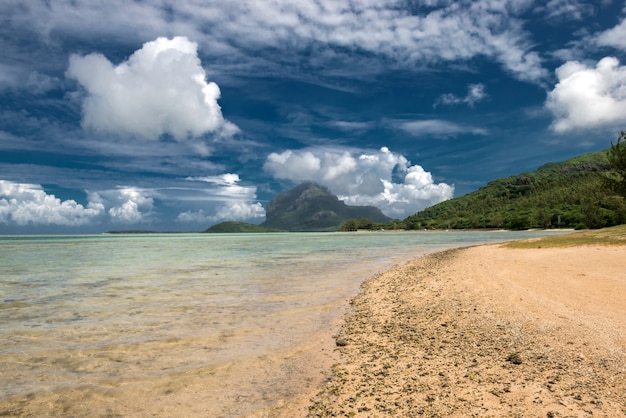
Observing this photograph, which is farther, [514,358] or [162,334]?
[162,334]

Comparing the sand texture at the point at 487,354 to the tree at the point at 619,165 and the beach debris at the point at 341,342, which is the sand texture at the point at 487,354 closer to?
the beach debris at the point at 341,342

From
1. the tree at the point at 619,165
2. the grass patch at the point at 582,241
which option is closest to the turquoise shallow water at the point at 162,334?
the grass patch at the point at 582,241

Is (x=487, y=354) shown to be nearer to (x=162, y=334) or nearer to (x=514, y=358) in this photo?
(x=514, y=358)

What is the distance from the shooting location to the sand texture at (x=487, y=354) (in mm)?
4988

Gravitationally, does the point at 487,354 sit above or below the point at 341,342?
above

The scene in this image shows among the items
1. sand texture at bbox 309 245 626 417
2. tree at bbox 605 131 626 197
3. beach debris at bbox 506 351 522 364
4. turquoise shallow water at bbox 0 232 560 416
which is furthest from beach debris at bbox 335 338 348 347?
tree at bbox 605 131 626 197

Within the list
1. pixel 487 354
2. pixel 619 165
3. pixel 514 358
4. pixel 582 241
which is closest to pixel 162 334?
pixel 487 354

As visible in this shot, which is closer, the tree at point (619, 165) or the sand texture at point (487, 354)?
the sand texture at point (487, 354)

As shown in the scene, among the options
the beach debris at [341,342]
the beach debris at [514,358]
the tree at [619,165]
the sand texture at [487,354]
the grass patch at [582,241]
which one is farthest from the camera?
the tree at [619,165]

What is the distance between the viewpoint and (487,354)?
6.90 metres

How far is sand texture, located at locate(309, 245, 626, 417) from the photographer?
16.4 ft

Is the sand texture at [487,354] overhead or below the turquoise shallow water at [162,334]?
overhead

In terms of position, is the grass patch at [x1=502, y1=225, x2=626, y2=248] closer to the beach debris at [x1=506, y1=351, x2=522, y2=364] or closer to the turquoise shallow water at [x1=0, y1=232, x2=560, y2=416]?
the turquoise shallow water at [x1=0, y1=232, x2=560, y2=416]

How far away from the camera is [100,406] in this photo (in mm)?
5758
